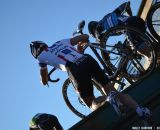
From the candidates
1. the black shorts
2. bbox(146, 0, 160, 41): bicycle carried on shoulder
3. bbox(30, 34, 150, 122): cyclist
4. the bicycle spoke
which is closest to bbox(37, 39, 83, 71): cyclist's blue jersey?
bbox(30, 34, 150, 122): cyclist

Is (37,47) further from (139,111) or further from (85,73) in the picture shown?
(139,111)

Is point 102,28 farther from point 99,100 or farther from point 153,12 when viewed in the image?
point 99,100

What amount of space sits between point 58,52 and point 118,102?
Result: 5.84 ft

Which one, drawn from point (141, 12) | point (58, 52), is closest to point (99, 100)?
point (58, 52)

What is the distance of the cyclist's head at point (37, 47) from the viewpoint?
6.73m

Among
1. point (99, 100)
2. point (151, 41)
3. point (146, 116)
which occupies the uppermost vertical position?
point (151, 41)

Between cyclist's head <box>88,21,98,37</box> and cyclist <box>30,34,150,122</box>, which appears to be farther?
cyclist's head <box>88,21,98,37</box>

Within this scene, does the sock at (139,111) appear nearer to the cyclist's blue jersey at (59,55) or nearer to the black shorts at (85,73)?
the black shorts at (85,73)

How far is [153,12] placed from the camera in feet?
24.3

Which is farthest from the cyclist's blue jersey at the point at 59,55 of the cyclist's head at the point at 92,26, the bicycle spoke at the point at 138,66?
the cyclist's head at the point at 92,26

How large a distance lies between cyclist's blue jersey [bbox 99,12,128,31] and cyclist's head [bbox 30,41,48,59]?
1.66 meters

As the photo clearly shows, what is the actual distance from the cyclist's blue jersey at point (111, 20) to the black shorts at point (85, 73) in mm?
1742

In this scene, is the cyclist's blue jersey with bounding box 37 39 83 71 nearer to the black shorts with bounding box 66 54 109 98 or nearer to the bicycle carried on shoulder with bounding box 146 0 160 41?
the black shorts with bounding box 66 54 109 98

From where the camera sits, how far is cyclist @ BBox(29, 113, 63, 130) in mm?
5918
